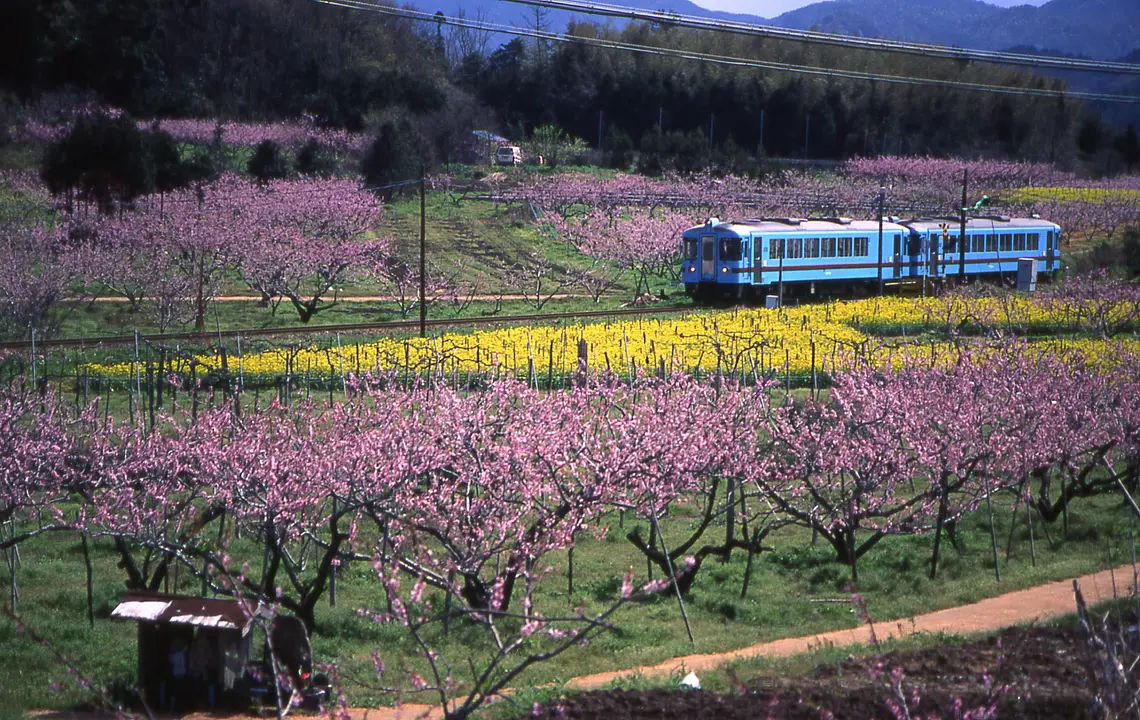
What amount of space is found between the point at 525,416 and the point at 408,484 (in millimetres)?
1953

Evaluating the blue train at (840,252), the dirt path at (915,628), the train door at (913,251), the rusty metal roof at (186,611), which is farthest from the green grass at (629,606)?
the train door at (913,251)

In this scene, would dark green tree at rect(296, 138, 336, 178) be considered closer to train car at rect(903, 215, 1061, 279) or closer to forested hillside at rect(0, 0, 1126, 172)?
forested hillside at rect(0, 0, 1126, 172)

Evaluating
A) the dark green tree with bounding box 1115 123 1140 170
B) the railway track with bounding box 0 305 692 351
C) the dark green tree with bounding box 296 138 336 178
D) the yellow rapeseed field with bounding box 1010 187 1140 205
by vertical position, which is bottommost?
the railway track with bounding box 0 305 692 351

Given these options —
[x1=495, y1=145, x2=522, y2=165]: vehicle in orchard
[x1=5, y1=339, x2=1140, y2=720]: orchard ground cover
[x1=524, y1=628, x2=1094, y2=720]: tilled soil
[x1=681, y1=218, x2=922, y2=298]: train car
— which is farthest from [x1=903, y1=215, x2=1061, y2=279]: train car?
[x1=524, y1=628, x2=1094, y2=720]: tilled soil

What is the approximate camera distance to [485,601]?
41.0ft

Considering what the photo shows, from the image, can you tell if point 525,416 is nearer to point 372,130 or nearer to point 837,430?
point 837,430

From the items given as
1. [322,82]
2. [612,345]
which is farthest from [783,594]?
[322,82]

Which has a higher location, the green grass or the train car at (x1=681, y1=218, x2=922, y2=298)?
the train car at (x1=681, y1=218, x2=922, y2=298)

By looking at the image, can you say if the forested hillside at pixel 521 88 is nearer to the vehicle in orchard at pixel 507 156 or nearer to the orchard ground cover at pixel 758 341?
the vehicle in orchard at pixel 507 156

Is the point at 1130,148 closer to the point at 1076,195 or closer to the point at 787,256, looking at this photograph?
the point at 1076,195

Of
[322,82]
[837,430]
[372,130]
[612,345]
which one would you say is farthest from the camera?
[322,82]

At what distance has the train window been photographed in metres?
36.0

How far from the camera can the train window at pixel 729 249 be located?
35969mm

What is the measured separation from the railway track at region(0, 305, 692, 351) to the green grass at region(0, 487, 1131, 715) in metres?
11.3
